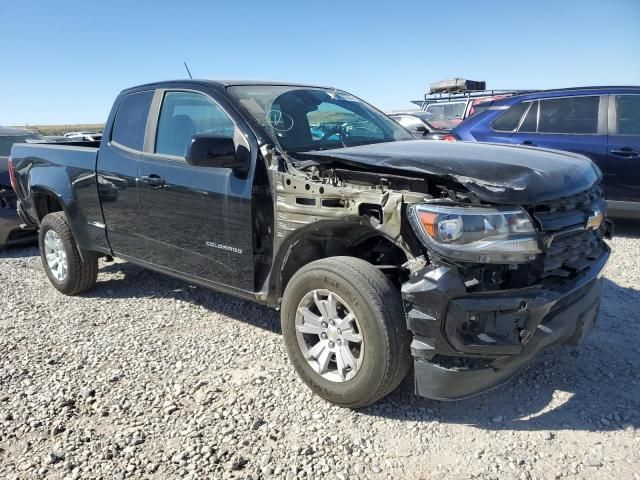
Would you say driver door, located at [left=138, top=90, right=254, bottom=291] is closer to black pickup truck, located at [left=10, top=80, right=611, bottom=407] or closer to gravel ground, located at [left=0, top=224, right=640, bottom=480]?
black pickup truck, located at [left=10, top=80, right=611, bottom=407]

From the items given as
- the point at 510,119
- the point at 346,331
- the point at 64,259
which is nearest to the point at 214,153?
the point at 346,331

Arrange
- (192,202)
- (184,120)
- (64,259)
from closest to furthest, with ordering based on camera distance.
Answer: (192,202) → (184,120) → (64,259)

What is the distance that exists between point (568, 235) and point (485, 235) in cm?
59

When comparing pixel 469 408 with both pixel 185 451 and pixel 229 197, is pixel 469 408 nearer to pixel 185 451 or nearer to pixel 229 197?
pixel 185 451

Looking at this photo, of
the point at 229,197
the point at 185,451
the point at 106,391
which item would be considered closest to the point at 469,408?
the point at 185,451

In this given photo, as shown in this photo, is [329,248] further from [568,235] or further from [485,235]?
[568,235]

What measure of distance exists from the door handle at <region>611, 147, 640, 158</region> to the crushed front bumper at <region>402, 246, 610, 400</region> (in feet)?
13.8

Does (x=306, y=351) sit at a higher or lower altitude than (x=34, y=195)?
lower

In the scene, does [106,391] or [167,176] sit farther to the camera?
[167,176]

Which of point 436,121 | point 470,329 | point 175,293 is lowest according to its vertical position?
point 175,293

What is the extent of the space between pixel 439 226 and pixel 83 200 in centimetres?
339

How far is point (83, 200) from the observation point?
15.0 feet

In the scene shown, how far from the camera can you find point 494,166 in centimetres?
267

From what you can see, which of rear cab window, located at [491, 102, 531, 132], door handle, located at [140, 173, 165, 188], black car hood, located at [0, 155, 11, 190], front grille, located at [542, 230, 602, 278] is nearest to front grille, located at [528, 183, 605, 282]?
front grille, located at [542, 230, 602, 278]
